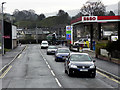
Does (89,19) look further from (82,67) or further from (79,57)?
(82,67)

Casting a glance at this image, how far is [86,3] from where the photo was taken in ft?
279

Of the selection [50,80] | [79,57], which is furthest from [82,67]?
[50,80]

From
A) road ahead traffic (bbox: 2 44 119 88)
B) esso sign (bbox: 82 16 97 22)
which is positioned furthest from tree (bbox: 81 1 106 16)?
road ahead traffic (bbox: 2 44 119 88)

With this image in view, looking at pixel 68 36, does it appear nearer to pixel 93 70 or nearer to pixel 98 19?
pixel 98 19

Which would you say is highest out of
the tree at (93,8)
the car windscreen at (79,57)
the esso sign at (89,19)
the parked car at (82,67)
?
the tree at (93,8)

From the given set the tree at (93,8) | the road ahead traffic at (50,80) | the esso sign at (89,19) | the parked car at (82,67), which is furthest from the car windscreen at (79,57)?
the tree at (93,8)

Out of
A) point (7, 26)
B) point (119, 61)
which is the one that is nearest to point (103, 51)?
point (119, 61)

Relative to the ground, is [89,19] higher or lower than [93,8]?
lower

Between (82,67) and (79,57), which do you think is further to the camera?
(79,57)

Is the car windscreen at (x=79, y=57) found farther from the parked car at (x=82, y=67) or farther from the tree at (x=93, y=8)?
the tree at (x=93, y=8)

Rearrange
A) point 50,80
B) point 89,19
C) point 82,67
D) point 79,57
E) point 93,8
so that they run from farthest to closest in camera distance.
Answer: point 93,8 → point 89,19 → point 79,57 → point 82,67 → point 50,80

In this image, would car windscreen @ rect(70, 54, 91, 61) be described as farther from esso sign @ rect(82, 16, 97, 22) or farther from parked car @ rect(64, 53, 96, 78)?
esso sign @ rect(82, 16, 97, 22)

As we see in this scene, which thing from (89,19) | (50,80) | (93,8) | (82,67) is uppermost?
(93,8)

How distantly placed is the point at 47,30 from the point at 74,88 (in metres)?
165
